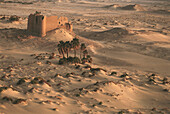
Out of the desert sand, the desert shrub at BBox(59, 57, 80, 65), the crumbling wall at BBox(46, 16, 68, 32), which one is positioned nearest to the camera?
the desert sand

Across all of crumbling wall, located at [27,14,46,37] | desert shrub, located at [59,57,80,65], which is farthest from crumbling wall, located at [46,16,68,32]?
desert shrub, located at [59,57,80,65]

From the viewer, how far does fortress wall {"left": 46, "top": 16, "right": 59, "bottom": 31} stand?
4470 cm

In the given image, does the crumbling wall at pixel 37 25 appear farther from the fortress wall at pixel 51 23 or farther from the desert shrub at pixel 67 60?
the desert shrub at pixel 67 60

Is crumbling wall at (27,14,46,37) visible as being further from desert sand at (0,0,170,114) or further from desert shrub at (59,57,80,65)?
desert shrub at (59,57,80,65)

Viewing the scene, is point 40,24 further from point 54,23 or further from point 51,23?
point 54,23

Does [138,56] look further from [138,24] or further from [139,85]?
[138,24]

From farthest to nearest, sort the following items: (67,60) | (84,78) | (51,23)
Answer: (51,23) → (67,60) → (84,78)

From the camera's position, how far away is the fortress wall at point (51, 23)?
147ft

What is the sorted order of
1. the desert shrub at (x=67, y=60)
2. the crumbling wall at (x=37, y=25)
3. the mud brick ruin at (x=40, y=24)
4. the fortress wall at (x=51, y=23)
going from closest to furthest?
1. the desert shrub at (x=67, y=60)
2. the crumbling wall at (x=37, y=25)
3. the mud brick ruin at (x=40, y=24)
4. the fortress wall at (x=51, y=23)

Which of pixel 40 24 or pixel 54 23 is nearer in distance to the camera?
pixel 40 24

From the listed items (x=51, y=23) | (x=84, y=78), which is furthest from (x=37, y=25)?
(x=84, y=78)

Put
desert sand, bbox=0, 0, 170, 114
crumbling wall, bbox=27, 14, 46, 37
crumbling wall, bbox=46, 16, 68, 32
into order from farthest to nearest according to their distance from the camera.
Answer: crumbling wall, bbox=46, 16, 68, 32
crumbling wall, bbox=27, 14, 46, 37
desert sand, bbox=0, 0, 170, 114

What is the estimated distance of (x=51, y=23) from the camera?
45.5 meters

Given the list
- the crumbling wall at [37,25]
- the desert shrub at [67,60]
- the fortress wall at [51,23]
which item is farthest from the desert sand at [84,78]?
the crumbling wall at [37,25]
